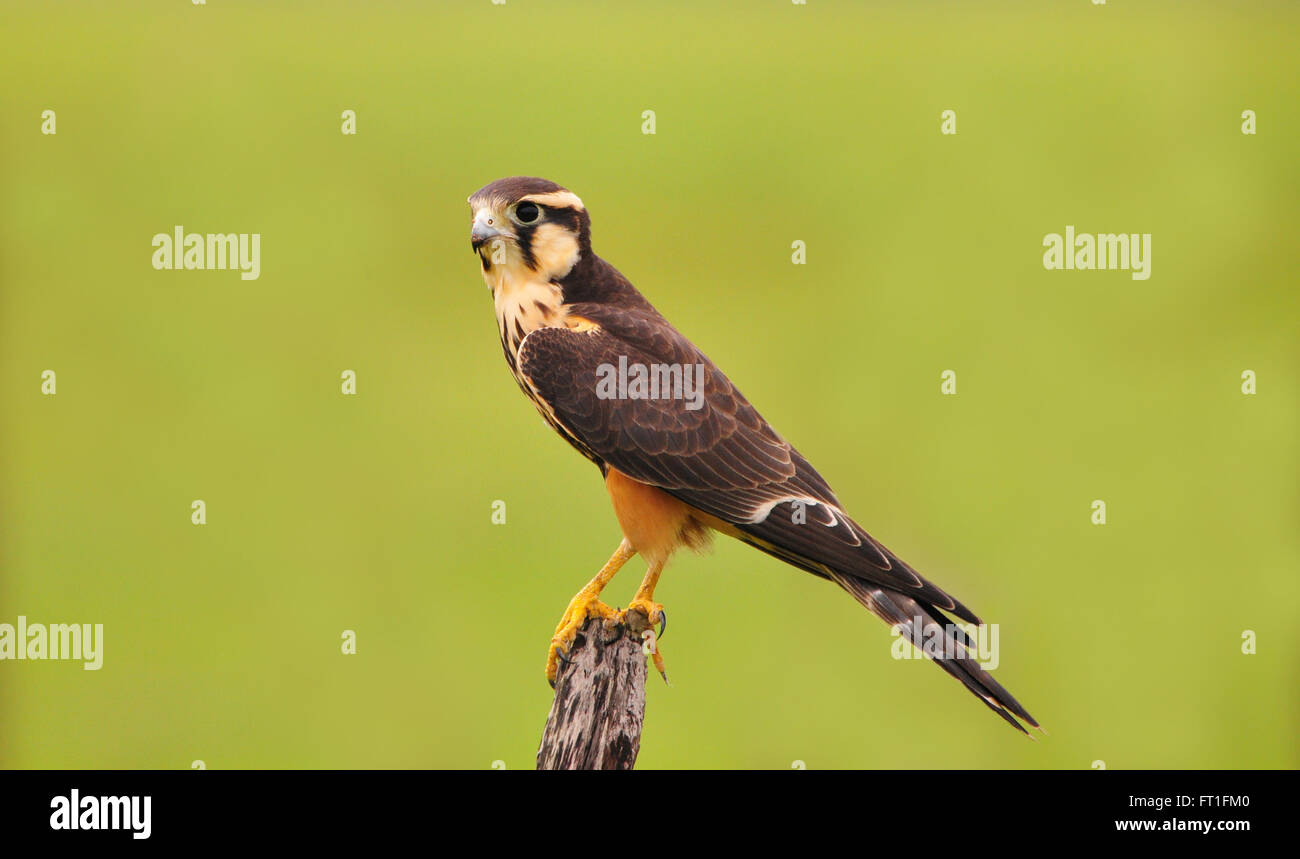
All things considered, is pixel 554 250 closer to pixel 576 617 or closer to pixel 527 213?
pixel 527 213

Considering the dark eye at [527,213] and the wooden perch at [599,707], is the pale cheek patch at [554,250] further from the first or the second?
the wooden perch at [599,707]

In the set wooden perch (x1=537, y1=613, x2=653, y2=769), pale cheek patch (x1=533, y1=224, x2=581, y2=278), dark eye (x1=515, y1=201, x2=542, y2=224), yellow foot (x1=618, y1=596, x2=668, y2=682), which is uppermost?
dark eye (x1=515, y1=201, x2=542, y2=224)

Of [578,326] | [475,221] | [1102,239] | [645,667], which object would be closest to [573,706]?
[645,667]

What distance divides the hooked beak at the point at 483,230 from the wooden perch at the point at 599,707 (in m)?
1.73

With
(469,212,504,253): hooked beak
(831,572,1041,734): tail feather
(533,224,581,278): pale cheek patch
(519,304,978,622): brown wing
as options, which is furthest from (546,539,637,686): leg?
(469,212,504,253): hooked beak

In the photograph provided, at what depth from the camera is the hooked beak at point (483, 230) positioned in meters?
4.98

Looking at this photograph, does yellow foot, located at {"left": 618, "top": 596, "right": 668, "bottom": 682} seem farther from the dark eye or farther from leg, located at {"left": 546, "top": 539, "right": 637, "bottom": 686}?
the dark eye

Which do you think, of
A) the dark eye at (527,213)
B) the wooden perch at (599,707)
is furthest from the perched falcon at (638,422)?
the wooden perch at (599,707)

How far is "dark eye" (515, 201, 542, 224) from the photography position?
511 centimetres

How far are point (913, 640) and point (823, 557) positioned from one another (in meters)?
0.49

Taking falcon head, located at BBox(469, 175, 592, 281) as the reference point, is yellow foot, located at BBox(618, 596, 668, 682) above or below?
below

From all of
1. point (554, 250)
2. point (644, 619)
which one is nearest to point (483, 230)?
point (554, 250)

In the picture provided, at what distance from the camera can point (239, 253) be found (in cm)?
1412

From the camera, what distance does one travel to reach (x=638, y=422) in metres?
5.16
